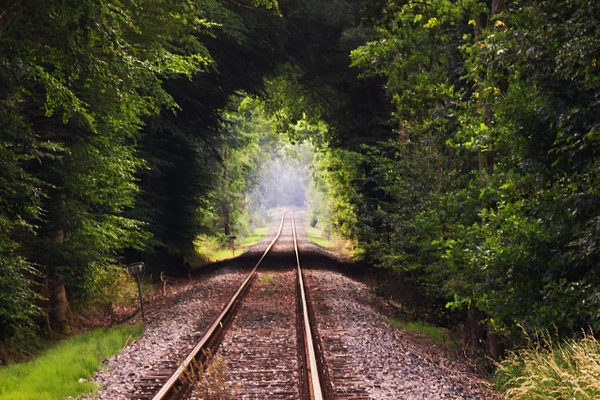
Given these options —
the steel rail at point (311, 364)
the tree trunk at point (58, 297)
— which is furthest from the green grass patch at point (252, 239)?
the steel rail at point (311, 364)

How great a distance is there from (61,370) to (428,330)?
27.6ft

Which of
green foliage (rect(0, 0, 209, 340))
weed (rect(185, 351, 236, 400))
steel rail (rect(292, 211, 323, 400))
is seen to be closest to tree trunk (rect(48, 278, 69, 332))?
green foliage (rect(0, 0, 209, 340))

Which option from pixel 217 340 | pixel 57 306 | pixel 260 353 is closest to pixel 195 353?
pixel 260 353

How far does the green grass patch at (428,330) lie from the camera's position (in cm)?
1242

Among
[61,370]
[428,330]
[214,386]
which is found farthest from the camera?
[428,330]

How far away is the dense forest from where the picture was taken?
6539mm

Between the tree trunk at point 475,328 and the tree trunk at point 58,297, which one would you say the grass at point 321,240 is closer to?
the tree trunk at point 58,297

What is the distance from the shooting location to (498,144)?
25.5 feet

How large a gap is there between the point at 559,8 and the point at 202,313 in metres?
10.2

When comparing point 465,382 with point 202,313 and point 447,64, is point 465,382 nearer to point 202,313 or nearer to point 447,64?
point 202,313

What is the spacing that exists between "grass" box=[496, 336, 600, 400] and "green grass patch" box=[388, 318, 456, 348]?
4.77m

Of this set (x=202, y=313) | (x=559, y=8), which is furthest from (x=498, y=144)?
(x=202, y=313)

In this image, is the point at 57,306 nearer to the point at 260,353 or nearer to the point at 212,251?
A: the point at 260,353

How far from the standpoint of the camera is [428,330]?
43.8ft
